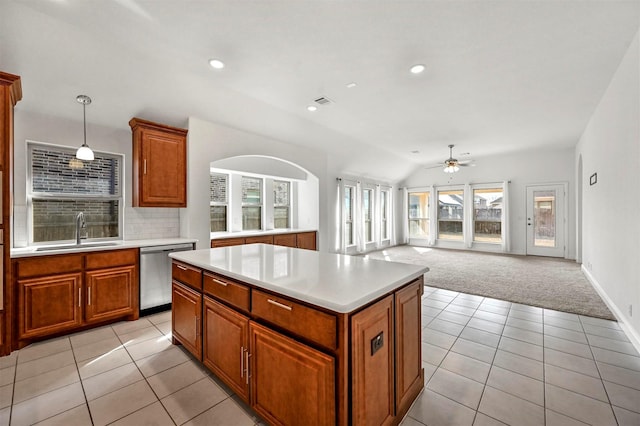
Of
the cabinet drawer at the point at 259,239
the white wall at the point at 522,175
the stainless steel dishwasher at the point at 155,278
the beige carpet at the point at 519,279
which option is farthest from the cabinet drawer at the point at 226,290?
the white wall at the point at 522,175

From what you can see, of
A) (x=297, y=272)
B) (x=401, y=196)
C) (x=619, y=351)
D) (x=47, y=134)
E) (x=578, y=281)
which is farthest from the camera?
(x=401, y=196)

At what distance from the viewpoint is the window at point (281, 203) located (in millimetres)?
6184

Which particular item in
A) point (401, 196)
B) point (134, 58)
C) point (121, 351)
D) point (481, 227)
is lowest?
point (121, 351)

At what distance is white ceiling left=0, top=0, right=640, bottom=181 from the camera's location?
2.14 meters

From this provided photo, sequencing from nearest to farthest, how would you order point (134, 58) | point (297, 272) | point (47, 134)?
1. point (297, 272)
2. point (134, 58)
3. point (47, 134)

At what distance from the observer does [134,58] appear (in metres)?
2.74

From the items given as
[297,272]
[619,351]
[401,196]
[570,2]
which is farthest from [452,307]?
[401,196]

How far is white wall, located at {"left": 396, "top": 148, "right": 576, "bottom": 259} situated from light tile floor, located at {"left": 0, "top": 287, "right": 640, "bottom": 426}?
207 inches

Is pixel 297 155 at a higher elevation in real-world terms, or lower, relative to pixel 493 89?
lower

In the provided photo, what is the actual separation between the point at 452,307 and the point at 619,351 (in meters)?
1.48

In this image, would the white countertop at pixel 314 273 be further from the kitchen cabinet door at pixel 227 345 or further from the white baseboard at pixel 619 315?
the white baseboard at pixel 619 315

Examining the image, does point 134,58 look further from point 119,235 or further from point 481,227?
point 481,227

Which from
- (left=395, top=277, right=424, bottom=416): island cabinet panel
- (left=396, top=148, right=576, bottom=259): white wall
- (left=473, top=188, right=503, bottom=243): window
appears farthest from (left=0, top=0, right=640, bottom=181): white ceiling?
(left=473, top=188, right=503, bottom=243): window

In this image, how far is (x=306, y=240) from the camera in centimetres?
574
